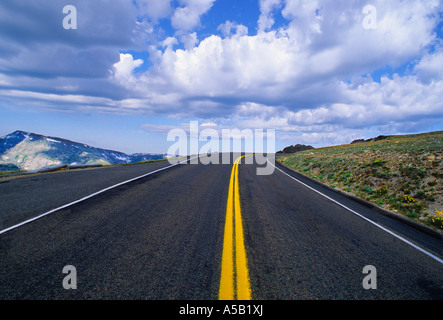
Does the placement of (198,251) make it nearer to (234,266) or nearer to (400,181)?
(234,266)

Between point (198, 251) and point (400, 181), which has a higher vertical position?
point (400, 181)

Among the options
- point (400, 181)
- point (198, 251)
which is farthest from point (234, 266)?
point (400, 181)

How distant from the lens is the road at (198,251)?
2.56 metres

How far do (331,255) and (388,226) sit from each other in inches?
129

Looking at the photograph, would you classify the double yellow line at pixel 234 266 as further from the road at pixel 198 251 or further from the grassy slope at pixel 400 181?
the grassy slope at pixel 400 181

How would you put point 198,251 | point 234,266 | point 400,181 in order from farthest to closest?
1. point 400,181
2. point 198,251
3. point 234,266

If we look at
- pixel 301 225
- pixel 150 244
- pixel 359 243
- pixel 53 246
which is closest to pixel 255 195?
pixel 301 225

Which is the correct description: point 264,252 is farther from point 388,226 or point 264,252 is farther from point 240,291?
point 388,226

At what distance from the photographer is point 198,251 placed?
11.2ft

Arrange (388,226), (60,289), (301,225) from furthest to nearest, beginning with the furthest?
(388,226) → (301,225) → (60,289)

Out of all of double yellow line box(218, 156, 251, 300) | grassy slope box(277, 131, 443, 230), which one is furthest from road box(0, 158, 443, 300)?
grassy slope box(277, 131, 443, 230)

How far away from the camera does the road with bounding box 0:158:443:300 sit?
101 inches
